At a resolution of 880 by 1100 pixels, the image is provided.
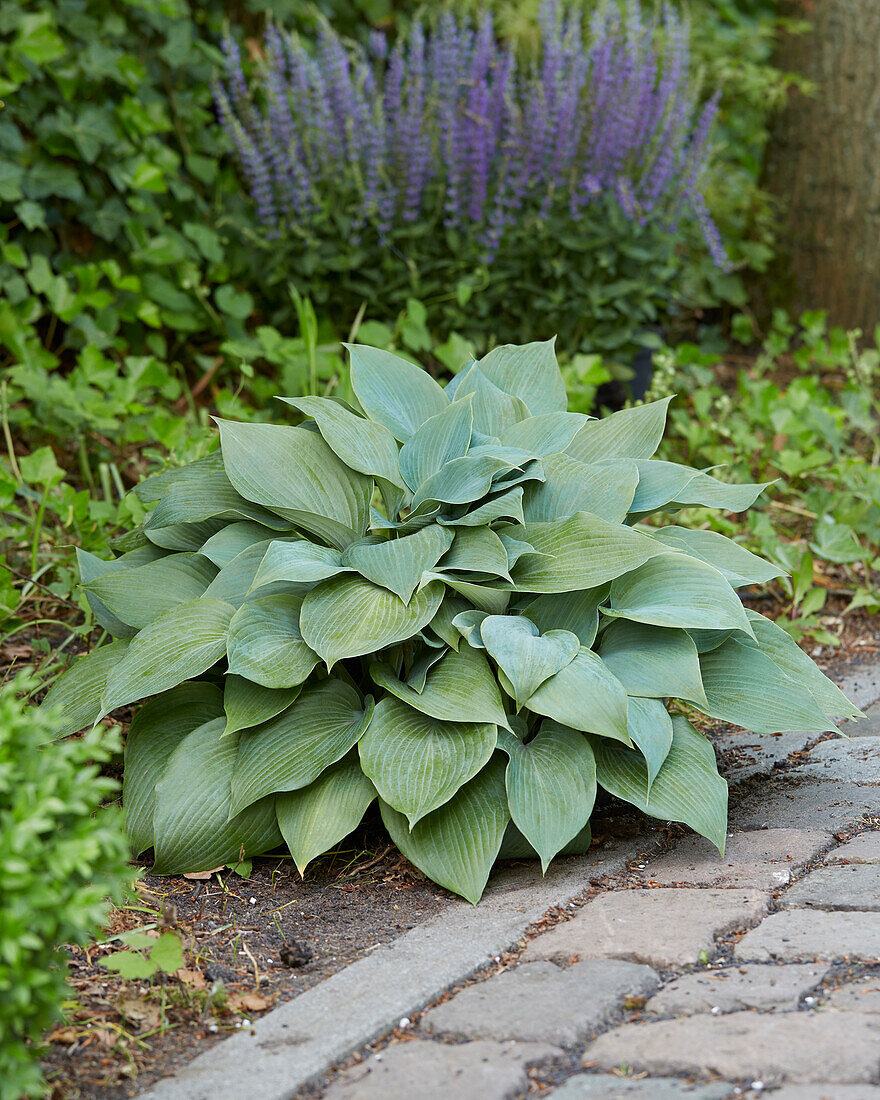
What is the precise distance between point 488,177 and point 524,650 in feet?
8.67

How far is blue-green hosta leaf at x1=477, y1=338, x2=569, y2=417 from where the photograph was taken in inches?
87.0

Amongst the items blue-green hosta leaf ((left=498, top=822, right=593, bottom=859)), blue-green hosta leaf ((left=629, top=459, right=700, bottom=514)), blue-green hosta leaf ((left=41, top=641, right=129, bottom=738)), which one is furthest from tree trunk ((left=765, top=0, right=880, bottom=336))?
blue-green hosta leaf ((left=41, top=641, right=129, bottom=738))

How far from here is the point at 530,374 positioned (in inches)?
88.3

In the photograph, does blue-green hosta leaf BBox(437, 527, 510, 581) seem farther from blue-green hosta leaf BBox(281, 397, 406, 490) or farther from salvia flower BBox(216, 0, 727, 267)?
salvia flower BBox(216, 0, 727, 267)

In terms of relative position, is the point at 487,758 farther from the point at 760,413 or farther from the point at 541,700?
the point at 760,413

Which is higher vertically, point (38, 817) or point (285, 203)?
point (285, 203)

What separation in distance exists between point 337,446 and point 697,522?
170 cm

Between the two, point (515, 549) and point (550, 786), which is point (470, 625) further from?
point (550, 786)


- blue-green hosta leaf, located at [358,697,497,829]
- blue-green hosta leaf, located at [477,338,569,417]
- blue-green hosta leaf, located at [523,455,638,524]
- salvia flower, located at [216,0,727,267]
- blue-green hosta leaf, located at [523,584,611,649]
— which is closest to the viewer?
blue-green hosta leaf, located at [358,697,497,829]

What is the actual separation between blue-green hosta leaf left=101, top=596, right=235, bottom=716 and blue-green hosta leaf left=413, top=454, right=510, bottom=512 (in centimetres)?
40

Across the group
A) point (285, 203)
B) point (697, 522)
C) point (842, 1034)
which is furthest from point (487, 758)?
point (285, 203)

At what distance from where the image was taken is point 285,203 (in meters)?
3.90

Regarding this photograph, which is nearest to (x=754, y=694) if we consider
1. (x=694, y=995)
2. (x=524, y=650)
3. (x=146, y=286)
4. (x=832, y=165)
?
(x=524, y=650)

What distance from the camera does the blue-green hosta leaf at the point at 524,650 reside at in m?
1.68
